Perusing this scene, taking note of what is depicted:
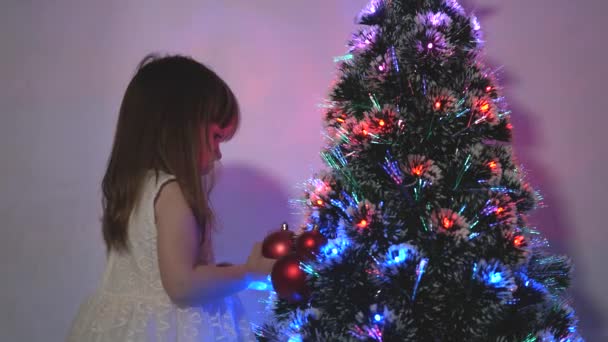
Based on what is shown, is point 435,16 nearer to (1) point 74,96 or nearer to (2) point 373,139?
(2) point 373,139

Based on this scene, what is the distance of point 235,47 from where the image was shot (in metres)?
1.69

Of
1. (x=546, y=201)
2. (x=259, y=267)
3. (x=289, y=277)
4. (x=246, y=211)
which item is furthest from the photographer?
(x=246, y=211)

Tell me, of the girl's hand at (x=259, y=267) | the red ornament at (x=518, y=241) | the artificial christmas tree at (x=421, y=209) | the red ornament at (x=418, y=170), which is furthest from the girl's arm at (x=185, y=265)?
the red ornament at (x=518, y=241)

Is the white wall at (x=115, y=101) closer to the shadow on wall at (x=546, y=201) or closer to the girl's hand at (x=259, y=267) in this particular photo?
the shadow on wall at (x=546, y=201)

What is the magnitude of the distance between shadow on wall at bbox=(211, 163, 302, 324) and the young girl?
54 cm

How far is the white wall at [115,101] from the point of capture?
1675mm

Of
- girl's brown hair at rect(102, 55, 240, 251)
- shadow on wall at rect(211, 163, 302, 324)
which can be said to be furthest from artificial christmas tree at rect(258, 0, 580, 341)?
shadow on wall at rect(211, 163, 302, 324)

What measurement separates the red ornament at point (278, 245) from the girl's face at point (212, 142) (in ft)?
0.72

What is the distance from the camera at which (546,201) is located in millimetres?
1585

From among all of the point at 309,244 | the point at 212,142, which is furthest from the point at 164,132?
the point at 309,244

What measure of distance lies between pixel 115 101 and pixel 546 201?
129 cm

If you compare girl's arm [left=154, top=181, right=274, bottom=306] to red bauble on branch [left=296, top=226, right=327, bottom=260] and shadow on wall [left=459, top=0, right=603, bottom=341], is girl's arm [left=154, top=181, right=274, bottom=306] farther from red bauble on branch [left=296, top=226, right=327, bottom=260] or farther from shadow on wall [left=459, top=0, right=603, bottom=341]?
shadow on wall [left=459, top=0, right=603, bottom=341]

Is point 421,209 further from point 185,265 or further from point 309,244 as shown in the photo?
point 185,265

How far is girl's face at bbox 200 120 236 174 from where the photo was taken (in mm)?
1106
